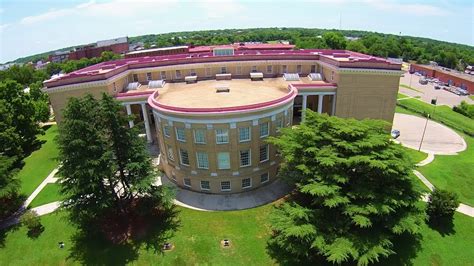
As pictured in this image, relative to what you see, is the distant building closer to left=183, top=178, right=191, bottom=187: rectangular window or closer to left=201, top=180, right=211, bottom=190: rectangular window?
left=183, top=178, right=191, bottom=187: rectangular window

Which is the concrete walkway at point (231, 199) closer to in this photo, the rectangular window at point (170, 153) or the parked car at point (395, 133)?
the rectangular window at point (170, 153)

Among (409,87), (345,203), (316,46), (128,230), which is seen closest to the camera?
(345,203)

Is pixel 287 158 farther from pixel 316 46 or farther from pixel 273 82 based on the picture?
pixel 316 46

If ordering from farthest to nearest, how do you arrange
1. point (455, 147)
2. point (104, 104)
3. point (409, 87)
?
point (409, 87), point (455, 147), point (104, 104)

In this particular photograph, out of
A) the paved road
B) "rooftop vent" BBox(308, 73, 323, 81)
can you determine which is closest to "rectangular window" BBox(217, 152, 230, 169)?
"rooftop vent" BBox(308, 73, 323, 81)

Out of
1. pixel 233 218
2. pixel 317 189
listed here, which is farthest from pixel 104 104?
Result: pixel 317 189

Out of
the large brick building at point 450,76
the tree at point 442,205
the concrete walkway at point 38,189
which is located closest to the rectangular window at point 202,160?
the concrete walkway at point 38,189
